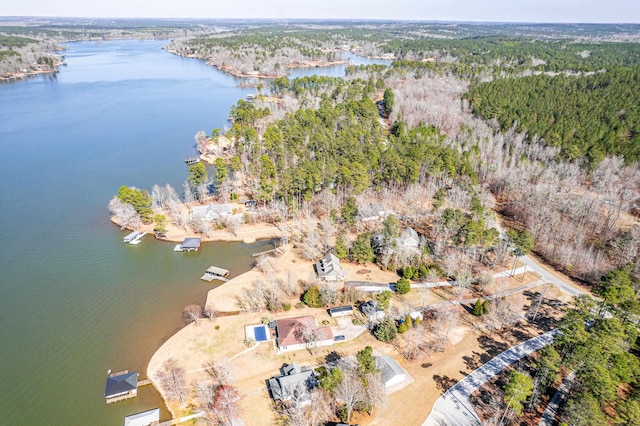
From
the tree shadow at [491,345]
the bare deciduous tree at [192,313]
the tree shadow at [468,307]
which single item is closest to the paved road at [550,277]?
the tree shadow at [468,307]

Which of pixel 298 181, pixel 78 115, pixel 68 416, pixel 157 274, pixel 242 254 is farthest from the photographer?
pixel 78 115

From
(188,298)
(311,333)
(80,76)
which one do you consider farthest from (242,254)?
(80,76)

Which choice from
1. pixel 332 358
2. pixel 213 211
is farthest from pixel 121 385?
pixel 213 211

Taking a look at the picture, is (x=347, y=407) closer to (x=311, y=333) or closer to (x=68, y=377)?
(x=311, y=333)

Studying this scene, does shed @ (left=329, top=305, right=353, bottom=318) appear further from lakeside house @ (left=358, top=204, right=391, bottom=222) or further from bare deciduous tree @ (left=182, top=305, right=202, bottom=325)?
lakeside house @ (left=358, top=204, right=391, bottom=222)

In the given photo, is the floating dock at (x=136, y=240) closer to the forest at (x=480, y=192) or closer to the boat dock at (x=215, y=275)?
the forest at (x=480, y=192)

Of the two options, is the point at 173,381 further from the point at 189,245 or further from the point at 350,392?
the point at 189,245
